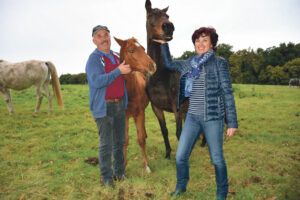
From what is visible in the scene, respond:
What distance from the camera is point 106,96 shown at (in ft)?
9.41

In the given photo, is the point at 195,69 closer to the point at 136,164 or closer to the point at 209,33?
the point at 209,33

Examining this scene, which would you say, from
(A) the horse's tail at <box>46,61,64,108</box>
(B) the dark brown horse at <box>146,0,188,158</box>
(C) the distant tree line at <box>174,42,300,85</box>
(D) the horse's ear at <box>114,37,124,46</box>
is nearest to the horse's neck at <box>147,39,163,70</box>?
(B) the dark brown horse at <box>146,0,188,158</box>

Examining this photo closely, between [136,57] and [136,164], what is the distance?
8.43 feet

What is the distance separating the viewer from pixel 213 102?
7.93 feet

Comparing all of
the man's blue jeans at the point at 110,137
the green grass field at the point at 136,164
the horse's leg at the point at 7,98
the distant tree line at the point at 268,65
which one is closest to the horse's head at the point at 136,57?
the man's blue jeans at the point at 110,137

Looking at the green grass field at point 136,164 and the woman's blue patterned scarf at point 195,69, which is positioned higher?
the woman's blue patterned scarf at point 195,69

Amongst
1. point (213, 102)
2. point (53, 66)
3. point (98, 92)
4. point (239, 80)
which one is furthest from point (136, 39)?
point (239, 80)

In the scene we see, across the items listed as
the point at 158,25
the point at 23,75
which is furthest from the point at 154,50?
the point at 23,75

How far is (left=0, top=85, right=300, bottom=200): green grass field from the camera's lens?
2998mm

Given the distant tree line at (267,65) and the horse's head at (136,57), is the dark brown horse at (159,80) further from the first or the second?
the distant tree line at (267,65)

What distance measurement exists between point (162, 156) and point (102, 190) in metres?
2.03

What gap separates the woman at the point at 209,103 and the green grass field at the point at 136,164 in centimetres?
82

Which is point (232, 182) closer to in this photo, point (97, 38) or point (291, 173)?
point (291, 173)

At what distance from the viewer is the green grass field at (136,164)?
3.00 meters
